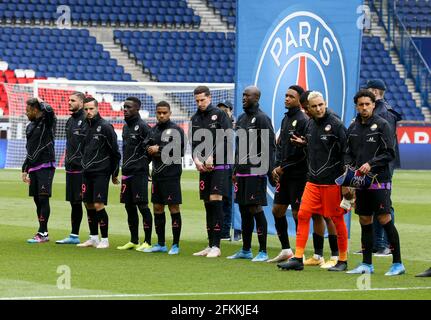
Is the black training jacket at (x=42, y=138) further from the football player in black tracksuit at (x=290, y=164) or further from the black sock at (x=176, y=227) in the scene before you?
the football player in black tracksuit at (x=290, y=164)

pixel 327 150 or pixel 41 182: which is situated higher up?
pixel 327 150

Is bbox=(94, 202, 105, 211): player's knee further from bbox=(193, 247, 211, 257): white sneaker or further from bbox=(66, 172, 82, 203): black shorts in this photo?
bbox=(193, 247, 211, 257): white sneaker

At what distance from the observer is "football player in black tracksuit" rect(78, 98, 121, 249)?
15281 millimetres

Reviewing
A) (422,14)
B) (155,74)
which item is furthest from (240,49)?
(422,14)

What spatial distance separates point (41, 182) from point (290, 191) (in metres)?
3.89

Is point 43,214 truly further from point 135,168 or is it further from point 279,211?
point 279,211

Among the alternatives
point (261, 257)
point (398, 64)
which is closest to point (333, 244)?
point (261, 257)

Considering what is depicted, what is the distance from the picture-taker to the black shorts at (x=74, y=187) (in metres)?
15.7

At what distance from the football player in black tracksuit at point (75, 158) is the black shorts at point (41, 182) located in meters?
0.31

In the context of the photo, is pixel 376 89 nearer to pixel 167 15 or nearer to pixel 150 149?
pixel 150 149

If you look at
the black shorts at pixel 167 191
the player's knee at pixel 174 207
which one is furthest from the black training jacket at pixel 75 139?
the player's knee at pixel 174 207

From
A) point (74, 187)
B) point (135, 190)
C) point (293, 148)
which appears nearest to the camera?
point (293, 148)

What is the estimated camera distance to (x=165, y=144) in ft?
48.4

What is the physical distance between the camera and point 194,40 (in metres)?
44.5
